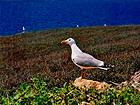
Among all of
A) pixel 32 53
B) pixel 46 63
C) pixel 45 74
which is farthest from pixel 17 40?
pixel 45 74

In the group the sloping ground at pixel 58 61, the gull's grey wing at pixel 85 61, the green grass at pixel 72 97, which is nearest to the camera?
the green grass at pixel 72 97

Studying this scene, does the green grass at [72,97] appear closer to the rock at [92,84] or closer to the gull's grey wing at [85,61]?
the rock at [92,84]

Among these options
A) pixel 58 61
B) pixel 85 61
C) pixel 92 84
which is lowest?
pixel 92 84

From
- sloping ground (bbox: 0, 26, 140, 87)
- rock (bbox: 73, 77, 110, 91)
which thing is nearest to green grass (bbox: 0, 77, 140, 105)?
rock (bbox: 73, 77, 110, 91)

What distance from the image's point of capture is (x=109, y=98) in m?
12.1

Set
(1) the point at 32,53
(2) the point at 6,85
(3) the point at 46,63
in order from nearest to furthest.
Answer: (2) the point at 6,85
(3) the point at 46,63
(1) the point at 32,53

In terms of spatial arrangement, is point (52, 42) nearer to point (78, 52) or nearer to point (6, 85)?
point (6, 85)

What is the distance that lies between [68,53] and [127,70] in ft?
23.1

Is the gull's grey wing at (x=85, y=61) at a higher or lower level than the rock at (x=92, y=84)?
higher

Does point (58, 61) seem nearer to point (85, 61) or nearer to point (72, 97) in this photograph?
point (85, 61)

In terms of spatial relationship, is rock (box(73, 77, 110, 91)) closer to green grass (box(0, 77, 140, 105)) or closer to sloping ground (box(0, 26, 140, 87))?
green grass (box(0, 77, 140, 105))

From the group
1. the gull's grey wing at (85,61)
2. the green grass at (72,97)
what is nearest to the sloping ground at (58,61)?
the gull's grey wing at (85,61)

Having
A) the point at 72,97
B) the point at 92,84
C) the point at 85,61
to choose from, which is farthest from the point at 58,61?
the point at 72,97

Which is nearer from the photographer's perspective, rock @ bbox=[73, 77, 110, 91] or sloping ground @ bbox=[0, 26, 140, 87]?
rock @ bbox=[73, 77, 110, 91]
